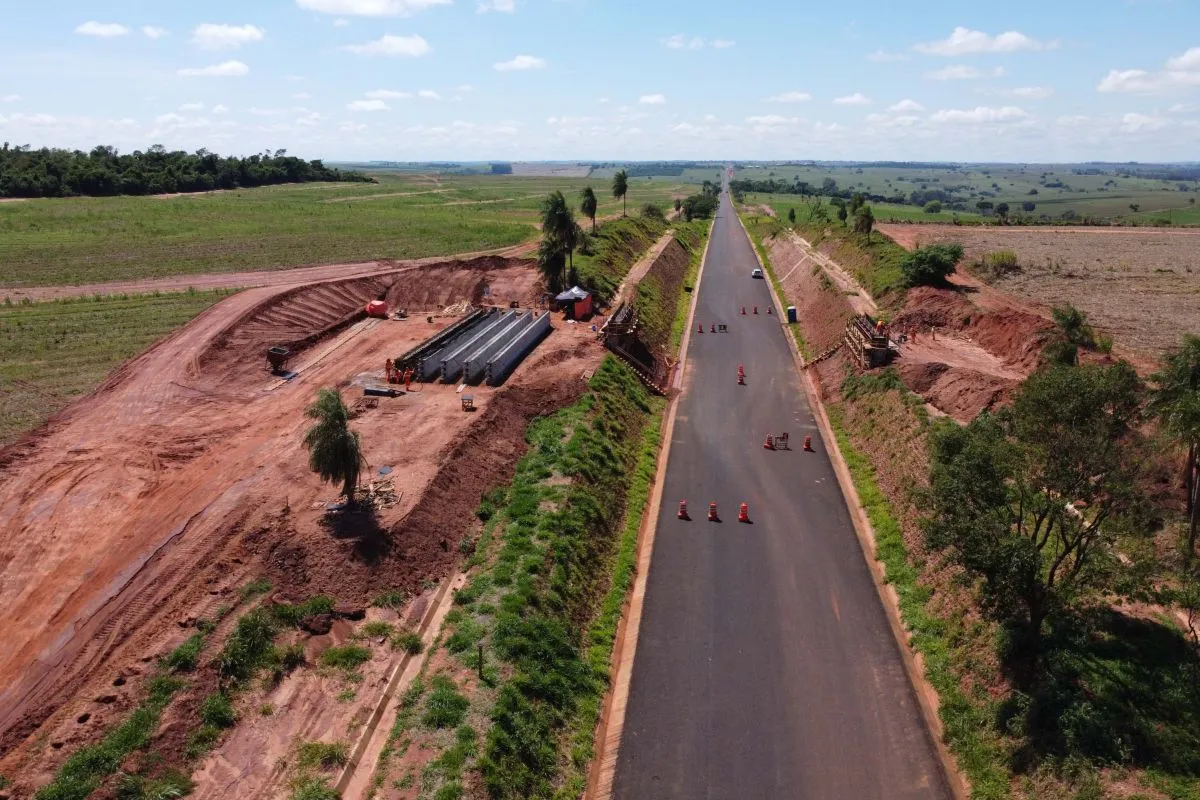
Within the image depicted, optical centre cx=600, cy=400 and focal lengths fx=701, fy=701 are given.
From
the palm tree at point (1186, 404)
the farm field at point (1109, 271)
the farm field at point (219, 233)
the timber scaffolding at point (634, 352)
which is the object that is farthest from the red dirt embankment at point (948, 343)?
the farm field at point (219, 233)

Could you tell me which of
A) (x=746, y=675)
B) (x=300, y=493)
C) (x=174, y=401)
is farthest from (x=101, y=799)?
(x=174, y=401)

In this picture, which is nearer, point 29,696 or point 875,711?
point 29,696

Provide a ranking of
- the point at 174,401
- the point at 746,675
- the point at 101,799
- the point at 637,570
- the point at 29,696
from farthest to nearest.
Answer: the point at 174,401
the point at 637,570
the point at 746,675
the point at 29,696
the point at 101,799

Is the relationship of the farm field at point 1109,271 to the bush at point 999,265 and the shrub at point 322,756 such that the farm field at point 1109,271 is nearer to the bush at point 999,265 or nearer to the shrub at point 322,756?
the bush at point 999,265

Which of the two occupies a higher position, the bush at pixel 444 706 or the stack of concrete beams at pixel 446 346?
the stack of concrete beams at pixel 446 346

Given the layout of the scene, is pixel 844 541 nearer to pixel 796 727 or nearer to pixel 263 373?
pixel 796 727

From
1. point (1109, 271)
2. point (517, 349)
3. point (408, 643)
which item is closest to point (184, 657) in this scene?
point (408, 643)
